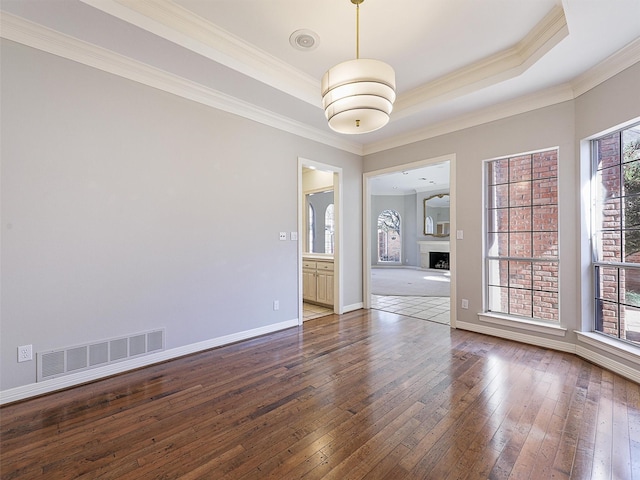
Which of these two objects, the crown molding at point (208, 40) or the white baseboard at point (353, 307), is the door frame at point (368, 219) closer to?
the white baseboard at point (353, 307)

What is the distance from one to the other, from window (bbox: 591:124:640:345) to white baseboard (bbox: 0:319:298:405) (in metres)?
3.79

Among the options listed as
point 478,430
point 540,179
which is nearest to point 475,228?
point 540,179

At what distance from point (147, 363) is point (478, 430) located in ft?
9.49

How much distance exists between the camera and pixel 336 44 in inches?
110

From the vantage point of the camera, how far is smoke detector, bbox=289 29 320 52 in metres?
2.64

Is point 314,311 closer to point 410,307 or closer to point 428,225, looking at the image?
point 410,307

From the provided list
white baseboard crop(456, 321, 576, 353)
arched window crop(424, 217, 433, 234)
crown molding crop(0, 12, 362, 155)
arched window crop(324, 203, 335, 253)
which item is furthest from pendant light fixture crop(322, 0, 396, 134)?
arched window crop(424, 217, 433, 234)

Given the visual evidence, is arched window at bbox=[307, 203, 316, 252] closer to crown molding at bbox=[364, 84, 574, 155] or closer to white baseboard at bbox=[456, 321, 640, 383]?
crown molding at bbox=[364, 84, 574, 155]

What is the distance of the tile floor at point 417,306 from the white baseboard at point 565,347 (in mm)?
528

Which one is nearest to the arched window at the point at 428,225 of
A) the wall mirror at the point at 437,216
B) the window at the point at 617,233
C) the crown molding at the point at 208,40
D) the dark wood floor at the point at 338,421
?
the wall mirror at the point at 437,216

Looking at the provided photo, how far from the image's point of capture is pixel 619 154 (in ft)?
9.32

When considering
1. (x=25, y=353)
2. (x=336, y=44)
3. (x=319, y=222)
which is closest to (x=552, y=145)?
(x=336, y=44)

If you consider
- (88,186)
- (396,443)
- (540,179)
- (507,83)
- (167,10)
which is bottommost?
(396,443)

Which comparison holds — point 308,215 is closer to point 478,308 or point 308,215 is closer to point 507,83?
point 478,308
